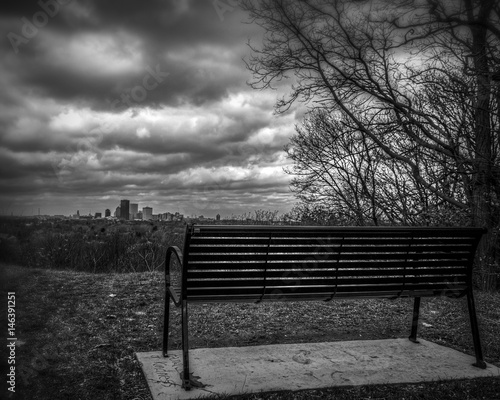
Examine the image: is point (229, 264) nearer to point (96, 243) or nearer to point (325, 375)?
point (325, 375)

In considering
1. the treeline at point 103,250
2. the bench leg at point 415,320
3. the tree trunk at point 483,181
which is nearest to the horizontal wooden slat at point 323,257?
the bench leg at point 415,320

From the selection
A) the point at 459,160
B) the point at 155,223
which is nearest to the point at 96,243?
the point at 155,223

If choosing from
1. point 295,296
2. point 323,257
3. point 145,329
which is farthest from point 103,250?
point 323,257

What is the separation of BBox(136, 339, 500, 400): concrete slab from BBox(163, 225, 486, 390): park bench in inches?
6.7

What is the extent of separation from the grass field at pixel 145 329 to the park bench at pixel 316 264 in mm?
528

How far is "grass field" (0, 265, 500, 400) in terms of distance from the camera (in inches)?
127

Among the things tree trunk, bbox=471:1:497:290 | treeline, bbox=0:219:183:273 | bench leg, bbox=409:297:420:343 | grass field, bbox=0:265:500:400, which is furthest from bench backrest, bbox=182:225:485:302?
treeline, bbox=0:219:183:273

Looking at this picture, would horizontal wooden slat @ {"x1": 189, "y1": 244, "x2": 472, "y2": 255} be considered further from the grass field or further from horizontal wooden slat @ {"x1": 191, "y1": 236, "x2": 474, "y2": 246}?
the grass field

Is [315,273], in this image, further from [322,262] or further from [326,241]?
[326,241]

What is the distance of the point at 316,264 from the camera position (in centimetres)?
366

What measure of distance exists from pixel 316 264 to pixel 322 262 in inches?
2.0

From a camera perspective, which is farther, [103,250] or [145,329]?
[103,250]

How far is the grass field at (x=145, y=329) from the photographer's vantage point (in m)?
3.22

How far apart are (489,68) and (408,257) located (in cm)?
549
